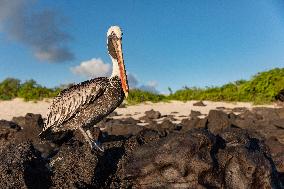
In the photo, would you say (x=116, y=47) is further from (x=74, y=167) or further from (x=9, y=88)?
(x=9, y=88)

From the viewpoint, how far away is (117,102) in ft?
38.8

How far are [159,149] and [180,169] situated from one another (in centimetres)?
47

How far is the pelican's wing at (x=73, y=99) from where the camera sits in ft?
38.8

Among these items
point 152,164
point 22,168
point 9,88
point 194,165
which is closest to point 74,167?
point 22,168

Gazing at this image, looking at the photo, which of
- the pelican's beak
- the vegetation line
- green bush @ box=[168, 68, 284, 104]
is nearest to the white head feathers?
the pelican's beak

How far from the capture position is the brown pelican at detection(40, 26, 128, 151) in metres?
11.8

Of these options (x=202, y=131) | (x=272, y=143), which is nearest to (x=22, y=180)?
(x=202, y=131)

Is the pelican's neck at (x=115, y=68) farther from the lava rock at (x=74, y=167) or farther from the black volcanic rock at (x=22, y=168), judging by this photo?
the black volcanic rock at (x=22, y=168)

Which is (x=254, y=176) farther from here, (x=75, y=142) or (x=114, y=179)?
(x=75, y=142)

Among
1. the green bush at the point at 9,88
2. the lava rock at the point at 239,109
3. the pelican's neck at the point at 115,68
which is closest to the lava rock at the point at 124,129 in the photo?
the pelican's neck at the point at 115,68

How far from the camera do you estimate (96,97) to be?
38.8ft

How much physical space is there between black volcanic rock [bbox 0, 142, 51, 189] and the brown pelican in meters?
1.32

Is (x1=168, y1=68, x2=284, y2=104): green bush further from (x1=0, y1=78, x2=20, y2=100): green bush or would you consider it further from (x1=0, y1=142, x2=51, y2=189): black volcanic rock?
(x1=0, y1=142, x2=51, y2=189): black volcanic rock

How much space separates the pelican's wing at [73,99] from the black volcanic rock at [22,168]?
4.66 feet
